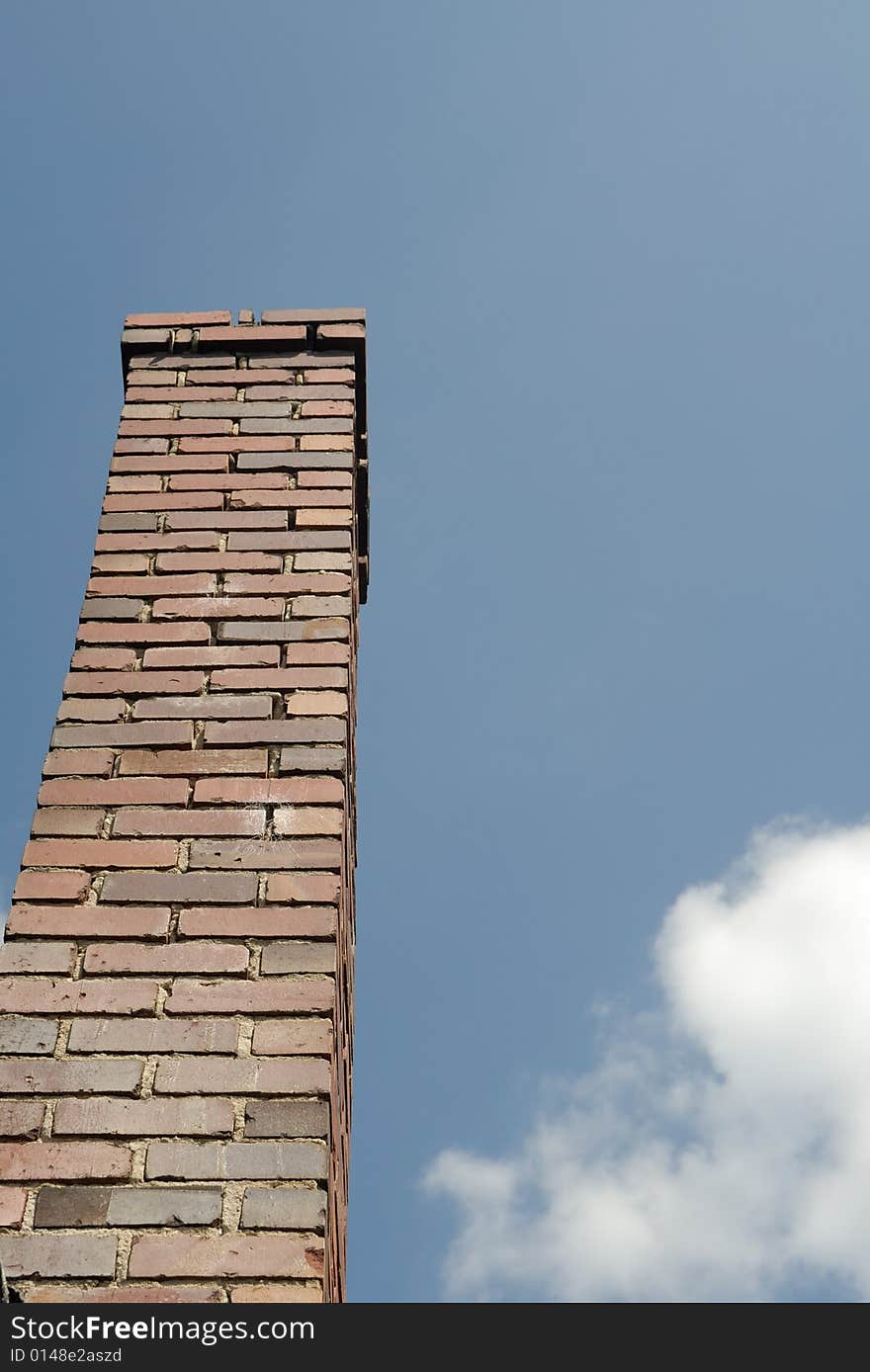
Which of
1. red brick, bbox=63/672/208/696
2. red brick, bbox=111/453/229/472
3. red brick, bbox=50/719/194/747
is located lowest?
red brick, bbox=50/719/194/747

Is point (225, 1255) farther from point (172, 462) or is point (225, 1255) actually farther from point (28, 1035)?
point (172, 462)

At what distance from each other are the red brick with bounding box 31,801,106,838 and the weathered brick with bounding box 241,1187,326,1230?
0.82 meters

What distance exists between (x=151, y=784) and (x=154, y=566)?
0.65 meters

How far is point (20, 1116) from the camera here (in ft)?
6.85

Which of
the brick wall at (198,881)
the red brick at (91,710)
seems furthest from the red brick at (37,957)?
the red brick at (91,710)

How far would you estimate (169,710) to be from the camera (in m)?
2.65

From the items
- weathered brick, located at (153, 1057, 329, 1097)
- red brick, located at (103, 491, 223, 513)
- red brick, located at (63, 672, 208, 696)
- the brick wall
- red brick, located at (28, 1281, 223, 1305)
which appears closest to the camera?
red brick, located at (28, 1281, 223, 1305)

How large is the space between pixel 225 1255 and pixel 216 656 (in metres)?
1.30

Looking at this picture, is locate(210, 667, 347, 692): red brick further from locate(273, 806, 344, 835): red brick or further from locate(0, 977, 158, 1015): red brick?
locate(0, 977, 158, 1015): red brick

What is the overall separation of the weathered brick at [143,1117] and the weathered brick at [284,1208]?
0.13 m

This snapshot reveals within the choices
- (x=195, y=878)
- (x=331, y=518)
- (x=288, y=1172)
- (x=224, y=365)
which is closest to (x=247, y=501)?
(x=331, y=518)

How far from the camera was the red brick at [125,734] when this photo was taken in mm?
2588

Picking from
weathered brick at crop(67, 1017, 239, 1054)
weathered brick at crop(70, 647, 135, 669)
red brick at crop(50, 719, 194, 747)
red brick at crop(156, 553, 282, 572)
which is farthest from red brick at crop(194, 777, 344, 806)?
red brick at crop(156, 553, 282, 572)

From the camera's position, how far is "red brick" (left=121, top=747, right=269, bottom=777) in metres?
2.55
